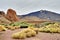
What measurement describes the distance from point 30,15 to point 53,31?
146 meters

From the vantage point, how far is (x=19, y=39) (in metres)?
20.5

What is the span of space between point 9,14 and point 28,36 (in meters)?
85.6

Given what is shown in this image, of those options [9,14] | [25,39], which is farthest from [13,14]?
[25,39]

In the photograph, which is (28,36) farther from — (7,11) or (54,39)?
(7,11)

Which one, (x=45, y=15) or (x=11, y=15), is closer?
(x=11, y=15)

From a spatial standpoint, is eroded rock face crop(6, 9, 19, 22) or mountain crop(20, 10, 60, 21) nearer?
eroded rock face crop(6, 9, 19, 22)

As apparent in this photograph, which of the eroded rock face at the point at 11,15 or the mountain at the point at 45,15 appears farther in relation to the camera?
the mountain at the point at 45,15

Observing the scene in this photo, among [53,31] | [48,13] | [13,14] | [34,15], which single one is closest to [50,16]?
[48,13]

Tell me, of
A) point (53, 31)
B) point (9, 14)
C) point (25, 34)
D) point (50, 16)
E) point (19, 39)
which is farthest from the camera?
point (50, 16)

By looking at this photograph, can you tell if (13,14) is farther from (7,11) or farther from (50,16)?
(50,16)

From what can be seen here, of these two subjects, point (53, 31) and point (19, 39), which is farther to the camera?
point (53, 31)

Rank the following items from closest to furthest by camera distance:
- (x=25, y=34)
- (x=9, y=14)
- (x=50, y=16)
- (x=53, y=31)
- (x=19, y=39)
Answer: (x=19, y=39) < (x=25, y=34) < (x=53, y=31) < (x=9, y=14) < (x=50, y=16)

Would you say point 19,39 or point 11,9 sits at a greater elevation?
point 11,9

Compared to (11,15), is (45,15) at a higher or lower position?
lower
